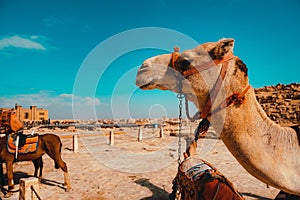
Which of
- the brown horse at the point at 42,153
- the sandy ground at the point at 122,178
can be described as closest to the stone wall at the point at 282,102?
the sandy ground at the point at 122,178

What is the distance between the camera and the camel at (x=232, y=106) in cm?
211

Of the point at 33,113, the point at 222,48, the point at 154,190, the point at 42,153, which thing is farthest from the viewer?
the point at 33,113

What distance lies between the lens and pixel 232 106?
84.8 inches

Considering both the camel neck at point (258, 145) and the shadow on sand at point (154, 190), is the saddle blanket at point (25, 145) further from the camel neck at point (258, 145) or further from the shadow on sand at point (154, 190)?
the camel neck at point (258, 145)

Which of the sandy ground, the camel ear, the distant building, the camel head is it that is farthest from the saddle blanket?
the distant building

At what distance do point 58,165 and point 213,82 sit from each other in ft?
19.5

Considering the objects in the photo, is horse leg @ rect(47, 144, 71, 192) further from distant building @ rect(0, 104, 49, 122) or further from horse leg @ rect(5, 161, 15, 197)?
distant building @ rect(0, 104, 49, 122)

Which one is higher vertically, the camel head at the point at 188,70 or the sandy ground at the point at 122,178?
the camel head at the point at 188,70

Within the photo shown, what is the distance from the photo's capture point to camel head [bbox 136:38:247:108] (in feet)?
7.11

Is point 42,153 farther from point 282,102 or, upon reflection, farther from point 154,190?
point 282,102

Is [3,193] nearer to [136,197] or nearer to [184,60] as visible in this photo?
[136,197]

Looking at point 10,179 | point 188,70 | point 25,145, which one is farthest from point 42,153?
point 188,70

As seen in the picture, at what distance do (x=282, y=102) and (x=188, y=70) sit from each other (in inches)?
549

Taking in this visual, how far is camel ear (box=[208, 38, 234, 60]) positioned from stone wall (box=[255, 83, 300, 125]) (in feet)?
40.7
